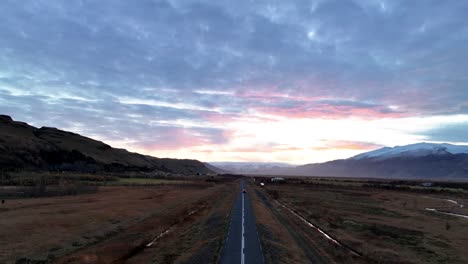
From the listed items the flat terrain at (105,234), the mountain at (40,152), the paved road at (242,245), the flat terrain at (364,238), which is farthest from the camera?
the mountain at (40,152)

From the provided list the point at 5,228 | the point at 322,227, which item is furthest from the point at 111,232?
the point at 322,227

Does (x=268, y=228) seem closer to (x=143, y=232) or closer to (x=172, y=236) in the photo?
(x=172, y=236)

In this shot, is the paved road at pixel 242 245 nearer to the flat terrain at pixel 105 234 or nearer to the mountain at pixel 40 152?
the flat terrain at pixel 105 234

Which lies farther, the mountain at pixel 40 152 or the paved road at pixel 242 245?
the mountain at pixel 40 152

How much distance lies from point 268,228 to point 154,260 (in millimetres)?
14810

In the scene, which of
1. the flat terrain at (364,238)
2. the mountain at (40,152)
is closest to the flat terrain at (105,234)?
the flat terrain at (364,238)

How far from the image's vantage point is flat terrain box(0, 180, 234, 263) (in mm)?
24141

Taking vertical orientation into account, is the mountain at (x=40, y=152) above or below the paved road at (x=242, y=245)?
above

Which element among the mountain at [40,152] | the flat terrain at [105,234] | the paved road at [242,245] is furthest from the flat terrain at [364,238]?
the mountain at [40,152]

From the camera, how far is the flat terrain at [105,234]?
24141 mm

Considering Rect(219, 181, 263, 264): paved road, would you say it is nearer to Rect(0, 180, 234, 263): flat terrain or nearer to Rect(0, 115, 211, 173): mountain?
Rect(0, 180, 234, 263): flat terrain

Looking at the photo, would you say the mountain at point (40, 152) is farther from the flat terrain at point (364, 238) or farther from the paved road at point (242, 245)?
the flat terrain at point (364, 238)

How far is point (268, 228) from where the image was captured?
115 feet

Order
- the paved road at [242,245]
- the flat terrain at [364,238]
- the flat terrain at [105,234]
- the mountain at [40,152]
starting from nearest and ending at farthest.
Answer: the paved road at [242,245], the flat terrain at [105,234], the flat terrain at [364,238], the mountain at [40,152]
